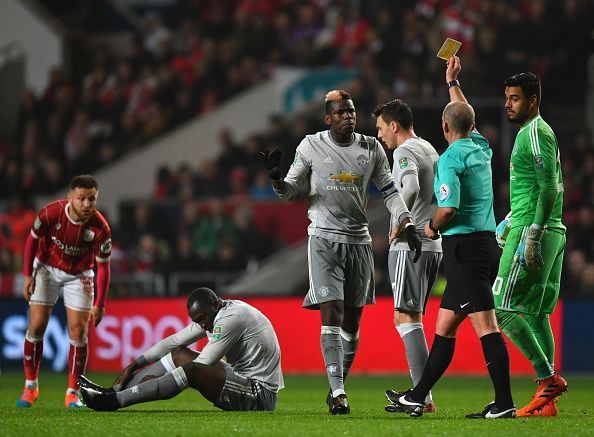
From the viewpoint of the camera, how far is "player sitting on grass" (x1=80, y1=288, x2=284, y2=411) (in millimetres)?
8062

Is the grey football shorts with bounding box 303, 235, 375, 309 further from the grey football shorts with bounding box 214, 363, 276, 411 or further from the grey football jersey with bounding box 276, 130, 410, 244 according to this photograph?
the grey football shorts with bounding box 214, 363, 276, 411

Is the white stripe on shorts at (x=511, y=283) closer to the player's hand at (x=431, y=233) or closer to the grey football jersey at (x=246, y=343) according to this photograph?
the player's hand at (x=431, y=233)

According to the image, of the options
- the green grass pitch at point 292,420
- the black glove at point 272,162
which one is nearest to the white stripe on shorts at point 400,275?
the green grass pitch at point 292,420

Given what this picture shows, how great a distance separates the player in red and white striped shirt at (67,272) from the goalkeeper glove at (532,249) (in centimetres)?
365

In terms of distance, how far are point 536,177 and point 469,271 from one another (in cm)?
79

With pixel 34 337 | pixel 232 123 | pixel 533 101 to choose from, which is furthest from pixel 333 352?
pixel 232 123

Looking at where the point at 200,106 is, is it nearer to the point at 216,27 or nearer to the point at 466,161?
the point at 216,27

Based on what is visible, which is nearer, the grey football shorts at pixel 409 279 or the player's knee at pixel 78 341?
the grey football shorts at pixel 409 279

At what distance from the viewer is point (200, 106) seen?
20.4 meters

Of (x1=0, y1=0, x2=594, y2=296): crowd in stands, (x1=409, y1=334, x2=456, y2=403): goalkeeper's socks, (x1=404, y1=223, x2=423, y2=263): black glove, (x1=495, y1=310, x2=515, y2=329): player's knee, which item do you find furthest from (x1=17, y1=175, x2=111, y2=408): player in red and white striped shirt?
(x1=0, y1=0, x2=594, y2=296): crowd in stands

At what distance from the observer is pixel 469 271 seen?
24.9 ft

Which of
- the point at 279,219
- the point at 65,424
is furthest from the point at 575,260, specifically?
the point at 65,424

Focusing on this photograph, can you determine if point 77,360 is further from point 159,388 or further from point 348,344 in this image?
point 348,344

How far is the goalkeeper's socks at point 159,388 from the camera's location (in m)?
7.96
